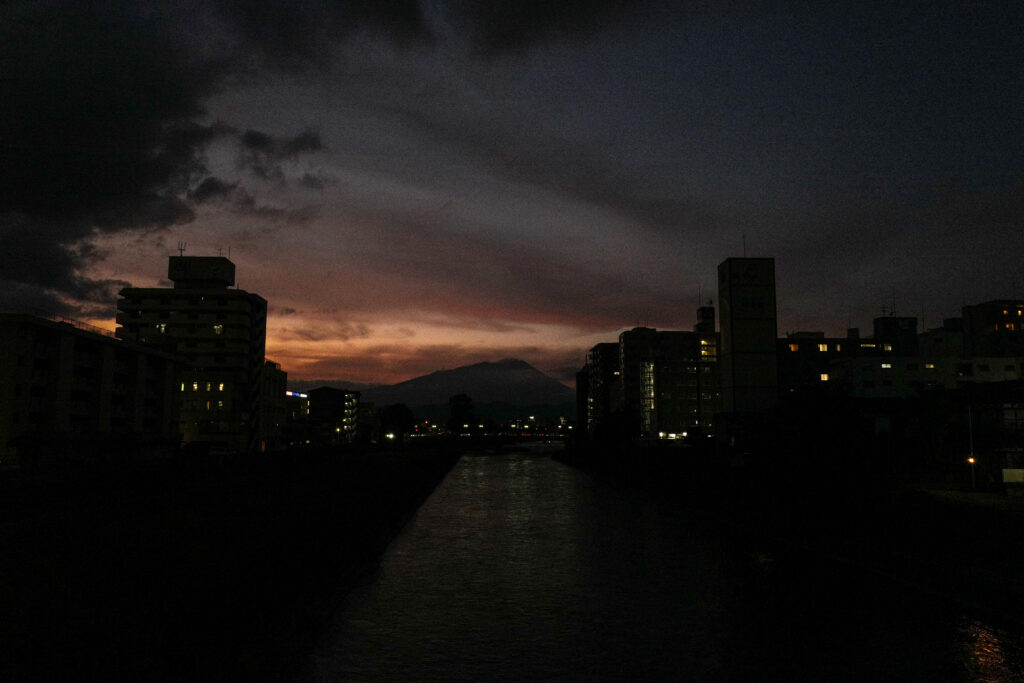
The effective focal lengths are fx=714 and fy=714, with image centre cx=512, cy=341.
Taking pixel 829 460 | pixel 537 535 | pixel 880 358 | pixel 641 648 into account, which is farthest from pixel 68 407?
pixel 880 358

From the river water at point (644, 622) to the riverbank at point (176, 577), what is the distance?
0.96 metres

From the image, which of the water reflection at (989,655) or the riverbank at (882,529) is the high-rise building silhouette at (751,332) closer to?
the riverbank at (882,529)

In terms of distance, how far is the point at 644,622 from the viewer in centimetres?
1132

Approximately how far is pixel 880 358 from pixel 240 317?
10292cm

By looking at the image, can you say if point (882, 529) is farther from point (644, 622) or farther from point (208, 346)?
point (208, 346)

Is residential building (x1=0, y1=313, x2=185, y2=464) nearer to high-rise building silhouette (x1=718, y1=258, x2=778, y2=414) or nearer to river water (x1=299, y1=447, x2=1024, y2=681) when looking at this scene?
river water (x1=299, y1=447, x2=1024, y2=681)

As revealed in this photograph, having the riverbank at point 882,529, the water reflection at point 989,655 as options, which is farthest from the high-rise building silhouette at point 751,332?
the water reflection at point 989,655

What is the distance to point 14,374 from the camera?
63.0 metres

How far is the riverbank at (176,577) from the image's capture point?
9.48 metres

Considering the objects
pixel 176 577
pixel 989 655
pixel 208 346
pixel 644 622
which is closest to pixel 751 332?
pixel 208 346

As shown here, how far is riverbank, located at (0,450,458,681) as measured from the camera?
31.1 ft

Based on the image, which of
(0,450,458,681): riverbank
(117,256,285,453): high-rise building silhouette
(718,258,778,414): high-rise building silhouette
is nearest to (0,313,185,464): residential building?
(117,256,285,453): high-rise building silhouette

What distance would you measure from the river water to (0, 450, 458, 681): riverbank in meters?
0.96

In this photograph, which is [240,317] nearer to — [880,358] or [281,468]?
[281,468]
